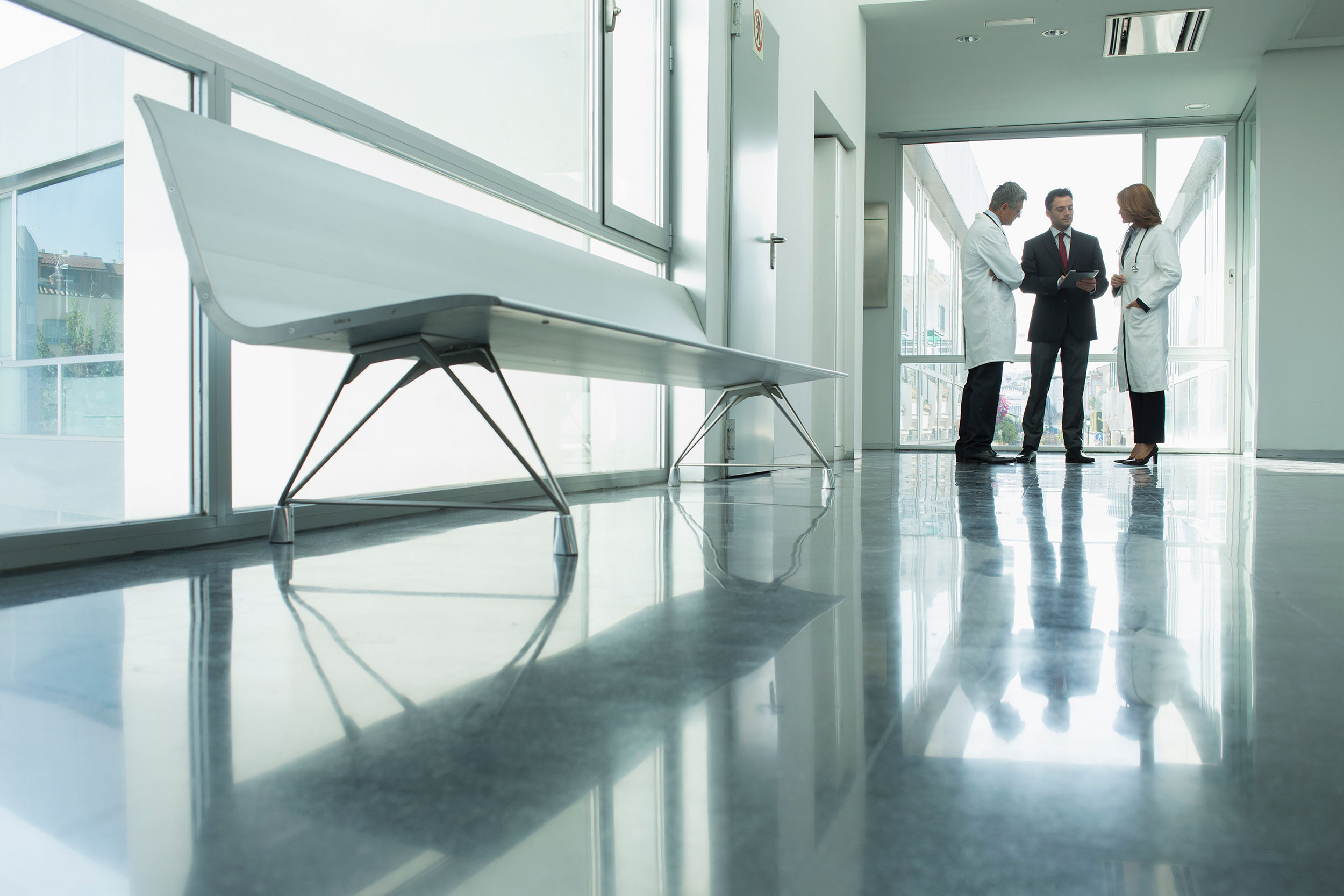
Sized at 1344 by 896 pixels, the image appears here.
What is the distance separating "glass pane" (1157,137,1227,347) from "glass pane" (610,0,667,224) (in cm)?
502

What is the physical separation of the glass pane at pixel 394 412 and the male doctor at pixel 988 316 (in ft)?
7.10

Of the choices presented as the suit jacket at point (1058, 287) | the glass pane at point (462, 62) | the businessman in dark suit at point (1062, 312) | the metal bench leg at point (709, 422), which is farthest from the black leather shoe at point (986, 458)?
the glass pane at point (462, 62)

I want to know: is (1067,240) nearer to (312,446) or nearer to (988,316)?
(988,316)

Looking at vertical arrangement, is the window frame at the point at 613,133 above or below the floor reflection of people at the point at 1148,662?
above

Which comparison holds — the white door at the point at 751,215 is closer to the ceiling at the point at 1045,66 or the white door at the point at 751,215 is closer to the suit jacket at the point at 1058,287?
the suit jacket at the point at 1058,287

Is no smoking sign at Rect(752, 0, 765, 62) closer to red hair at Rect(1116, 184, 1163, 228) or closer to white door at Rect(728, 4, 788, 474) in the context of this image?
white door at Rect(728, 4, 788, 474)

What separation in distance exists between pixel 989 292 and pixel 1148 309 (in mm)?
832

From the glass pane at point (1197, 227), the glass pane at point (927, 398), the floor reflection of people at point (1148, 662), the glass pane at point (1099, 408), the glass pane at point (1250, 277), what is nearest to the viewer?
the floor reflection of people at point (1148, 662)

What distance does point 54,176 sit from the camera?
1377mm

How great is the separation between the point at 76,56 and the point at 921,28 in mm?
5229

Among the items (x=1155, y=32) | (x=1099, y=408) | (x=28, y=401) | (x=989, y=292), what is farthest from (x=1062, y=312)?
(x=28, y=401)

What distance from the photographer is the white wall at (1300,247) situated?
565 centimetres

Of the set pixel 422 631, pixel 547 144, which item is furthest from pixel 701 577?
pixel 547 144

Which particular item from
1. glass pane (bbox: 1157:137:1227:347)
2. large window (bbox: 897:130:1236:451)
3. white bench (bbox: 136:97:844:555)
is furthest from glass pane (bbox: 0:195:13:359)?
glass pane (bbox: 1157:137:1227:347)
